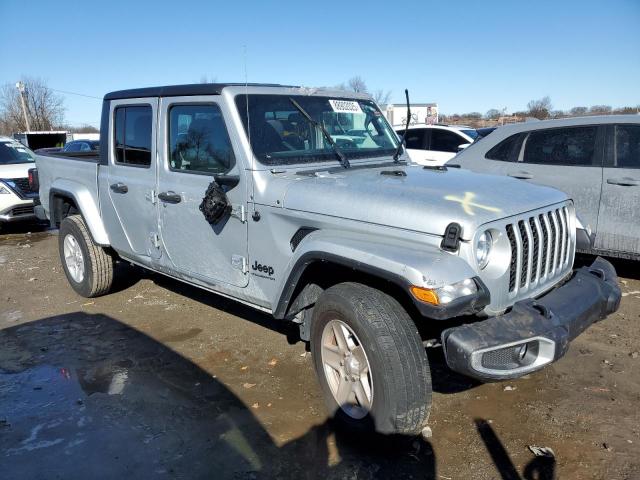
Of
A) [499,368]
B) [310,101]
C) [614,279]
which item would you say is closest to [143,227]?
[310,101]

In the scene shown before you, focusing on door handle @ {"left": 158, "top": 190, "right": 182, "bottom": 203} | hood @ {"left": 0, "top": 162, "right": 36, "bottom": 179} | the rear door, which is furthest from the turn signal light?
hood @ {"left": 0, "top": 162, "right": 36, "bottom": 179}

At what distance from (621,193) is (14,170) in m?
9.66

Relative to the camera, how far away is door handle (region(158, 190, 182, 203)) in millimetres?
4047

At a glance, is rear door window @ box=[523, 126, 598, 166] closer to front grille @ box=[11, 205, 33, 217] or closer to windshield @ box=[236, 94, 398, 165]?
windshield @ box=[236, 94, 398, 165]

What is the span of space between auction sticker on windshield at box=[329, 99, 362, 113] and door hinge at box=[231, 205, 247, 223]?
45.1 inches

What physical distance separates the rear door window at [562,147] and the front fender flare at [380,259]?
152 inches

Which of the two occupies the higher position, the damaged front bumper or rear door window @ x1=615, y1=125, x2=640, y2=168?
rear door window @ x1=615, y1=125, x2=640, y2=168

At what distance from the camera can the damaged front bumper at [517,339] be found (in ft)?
8.32

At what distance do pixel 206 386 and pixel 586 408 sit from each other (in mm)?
2560

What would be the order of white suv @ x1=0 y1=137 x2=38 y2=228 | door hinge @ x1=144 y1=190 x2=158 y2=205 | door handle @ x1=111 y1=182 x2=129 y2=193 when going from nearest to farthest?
door hinge @ x1=144 y1=190 x2=158 y2=205 → door handle @ x1=111 y1=182 x2=129 y2=193 → white suv @ x1=0 y1=137 x2=38 y2=228

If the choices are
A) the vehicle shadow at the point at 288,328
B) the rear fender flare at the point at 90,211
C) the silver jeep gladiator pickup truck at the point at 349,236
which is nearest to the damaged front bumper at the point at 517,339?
the silver jeep gladiator pickup truck at the point at 349,236

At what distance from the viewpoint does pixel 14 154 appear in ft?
34.5

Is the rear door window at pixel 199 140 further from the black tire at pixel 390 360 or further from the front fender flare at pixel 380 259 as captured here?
the black tire at pixel 390 360

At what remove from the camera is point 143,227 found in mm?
4574
